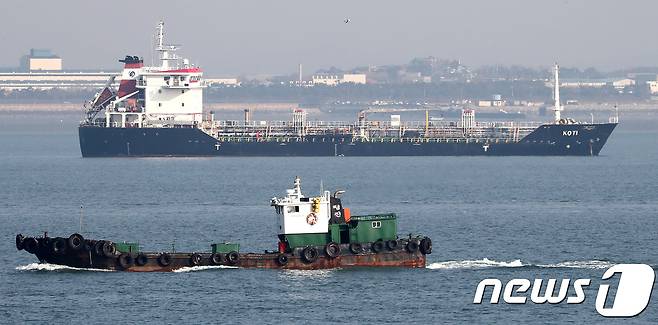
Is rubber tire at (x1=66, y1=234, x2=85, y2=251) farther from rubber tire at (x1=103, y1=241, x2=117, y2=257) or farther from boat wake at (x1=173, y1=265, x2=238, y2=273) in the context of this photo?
boat wake at (x1=173, y1=265, x2=238, y2=273)

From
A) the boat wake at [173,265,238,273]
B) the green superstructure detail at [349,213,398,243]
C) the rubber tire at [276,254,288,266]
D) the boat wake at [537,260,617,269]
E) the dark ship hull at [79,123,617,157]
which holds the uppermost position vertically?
the dark ship hull at [79,123,617,157]

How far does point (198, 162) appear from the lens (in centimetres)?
12838

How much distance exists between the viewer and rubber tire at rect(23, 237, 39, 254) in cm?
5341

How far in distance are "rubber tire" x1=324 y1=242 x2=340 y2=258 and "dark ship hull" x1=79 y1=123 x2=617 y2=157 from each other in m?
80.7

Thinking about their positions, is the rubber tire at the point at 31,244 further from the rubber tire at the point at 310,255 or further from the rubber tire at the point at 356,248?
the rubber tire at the point at 356,248

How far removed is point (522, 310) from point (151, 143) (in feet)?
290

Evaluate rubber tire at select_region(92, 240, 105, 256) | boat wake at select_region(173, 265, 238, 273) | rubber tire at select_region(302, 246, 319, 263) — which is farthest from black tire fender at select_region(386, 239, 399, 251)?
rubber tire at select_region(92, 240, 105, 256)

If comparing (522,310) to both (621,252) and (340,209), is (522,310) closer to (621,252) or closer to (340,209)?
(340,209)

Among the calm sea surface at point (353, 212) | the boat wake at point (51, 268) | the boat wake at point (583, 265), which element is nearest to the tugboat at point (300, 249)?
the boat wake at point (51, 268)

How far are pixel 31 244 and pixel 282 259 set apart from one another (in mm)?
8655

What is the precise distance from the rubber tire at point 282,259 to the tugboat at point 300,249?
0.01 m

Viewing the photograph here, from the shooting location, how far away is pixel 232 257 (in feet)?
173

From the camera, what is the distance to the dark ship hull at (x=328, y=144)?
Result: 132750mm

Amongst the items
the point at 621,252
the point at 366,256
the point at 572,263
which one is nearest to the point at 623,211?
the point at 621,252
